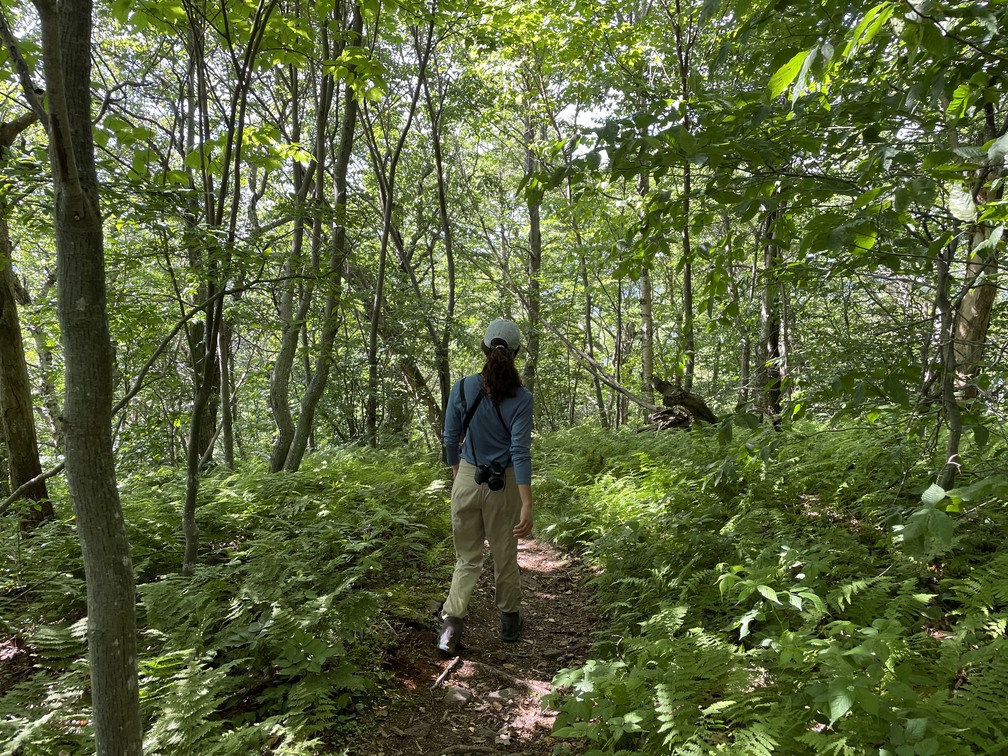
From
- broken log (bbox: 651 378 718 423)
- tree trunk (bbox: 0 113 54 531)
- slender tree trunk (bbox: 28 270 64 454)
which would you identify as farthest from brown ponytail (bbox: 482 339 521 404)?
slender tree trunk (bbox: 28 270 64 454)

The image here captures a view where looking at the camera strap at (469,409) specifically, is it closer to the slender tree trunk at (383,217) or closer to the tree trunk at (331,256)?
the tree trunk at (331,256)

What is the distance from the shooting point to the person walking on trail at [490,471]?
4324 millimetres

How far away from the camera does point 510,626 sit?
4.64 m

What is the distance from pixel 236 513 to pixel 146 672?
125 inches

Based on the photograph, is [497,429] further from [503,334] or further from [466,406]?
[503,334]

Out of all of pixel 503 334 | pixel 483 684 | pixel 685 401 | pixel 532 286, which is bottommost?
pixel 483 684

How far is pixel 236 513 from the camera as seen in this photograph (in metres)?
6.22

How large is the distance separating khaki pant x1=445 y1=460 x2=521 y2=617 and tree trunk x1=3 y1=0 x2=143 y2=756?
2.68 meters

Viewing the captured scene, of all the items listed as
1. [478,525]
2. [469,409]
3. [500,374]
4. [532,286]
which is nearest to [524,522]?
[478,525]

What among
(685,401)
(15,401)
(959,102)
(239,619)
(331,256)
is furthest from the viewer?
(685,401)

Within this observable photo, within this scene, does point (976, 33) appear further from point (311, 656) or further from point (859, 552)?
point (311, 656)

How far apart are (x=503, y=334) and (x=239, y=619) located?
2.85 meters

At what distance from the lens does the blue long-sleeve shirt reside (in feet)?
14.0

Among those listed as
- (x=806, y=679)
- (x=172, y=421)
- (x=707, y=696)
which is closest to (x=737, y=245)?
(x=806, y=679)
